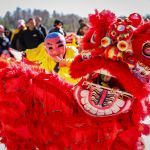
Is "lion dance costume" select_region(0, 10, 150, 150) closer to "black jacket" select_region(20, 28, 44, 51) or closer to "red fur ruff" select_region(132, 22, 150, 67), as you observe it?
"red fur ruff" select_region(132, 22, 150, 67)

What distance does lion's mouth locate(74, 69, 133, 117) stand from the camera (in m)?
2.67

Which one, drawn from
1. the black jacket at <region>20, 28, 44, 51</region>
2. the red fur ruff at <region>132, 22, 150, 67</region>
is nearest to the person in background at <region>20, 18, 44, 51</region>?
the black jacket at <region>20, 28, 44, 51</region>

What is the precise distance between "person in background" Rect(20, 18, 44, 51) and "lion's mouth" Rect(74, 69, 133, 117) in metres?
5.10

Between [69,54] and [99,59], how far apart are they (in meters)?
1.61

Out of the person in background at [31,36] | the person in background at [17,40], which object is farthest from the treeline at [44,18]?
the person in background at [31,36]

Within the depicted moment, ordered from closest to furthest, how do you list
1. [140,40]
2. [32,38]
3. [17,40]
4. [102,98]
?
[140,40] < [102,98] < [32,38] < [17,40]

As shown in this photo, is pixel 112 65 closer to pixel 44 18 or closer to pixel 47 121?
pixel 47 121

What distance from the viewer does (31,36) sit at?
25.5 feet

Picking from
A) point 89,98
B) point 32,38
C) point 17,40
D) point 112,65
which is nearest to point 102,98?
point 89,98

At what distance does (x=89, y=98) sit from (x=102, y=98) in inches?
2.9

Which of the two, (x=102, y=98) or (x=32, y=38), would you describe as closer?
(x=102, y=98)

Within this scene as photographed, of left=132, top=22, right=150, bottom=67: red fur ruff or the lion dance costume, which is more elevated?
left=132, top=22, right=150, bottom=67: red fur ruff

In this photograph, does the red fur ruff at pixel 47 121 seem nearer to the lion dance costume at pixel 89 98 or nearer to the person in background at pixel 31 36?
the lion dance costume at pixel 89 98

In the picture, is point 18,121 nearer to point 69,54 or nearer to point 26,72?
point 26,72
